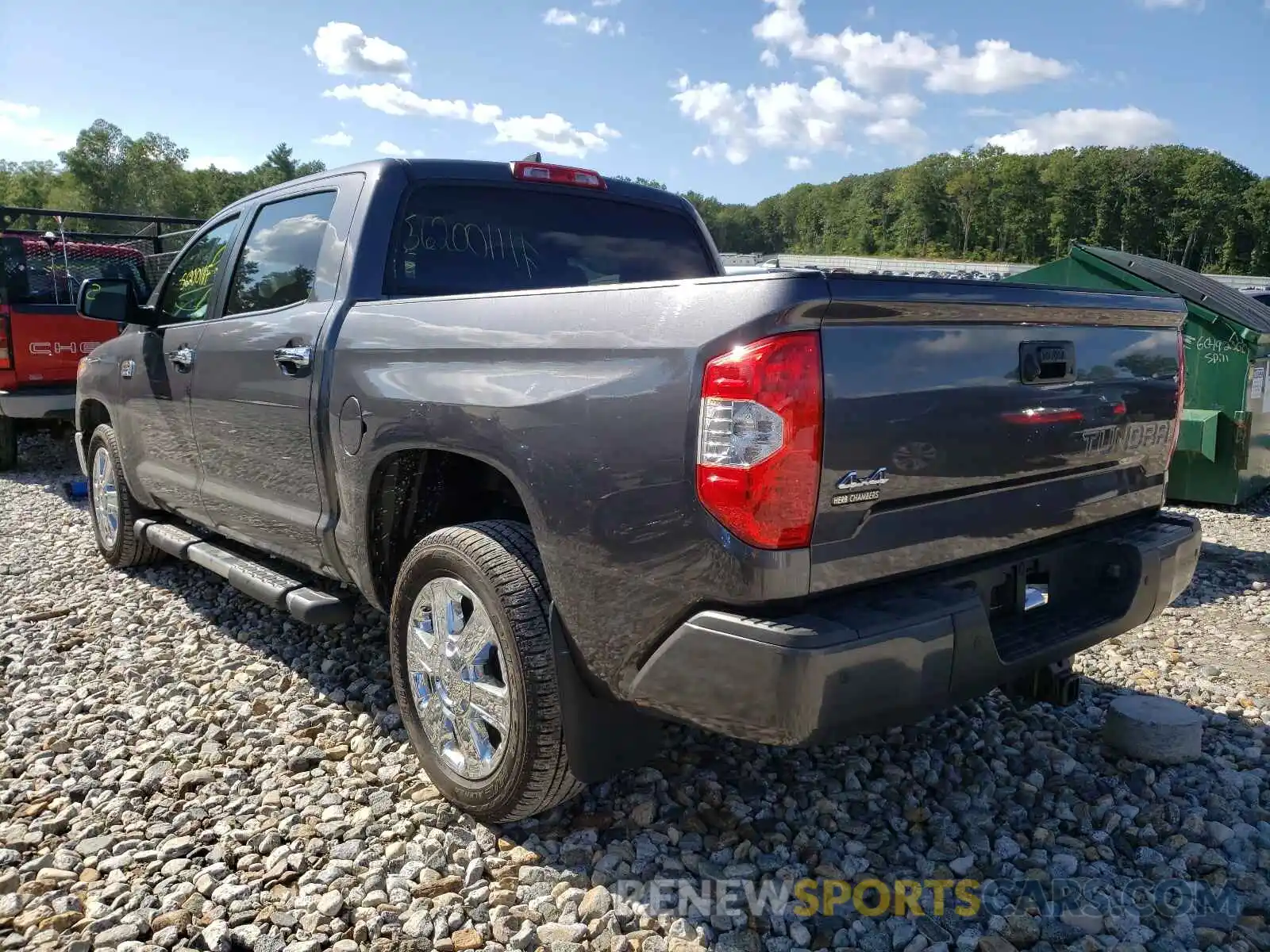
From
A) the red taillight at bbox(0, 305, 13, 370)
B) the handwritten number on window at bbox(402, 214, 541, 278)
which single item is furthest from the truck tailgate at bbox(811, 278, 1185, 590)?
the red taillight at bbox(0, 305, 13, 370)

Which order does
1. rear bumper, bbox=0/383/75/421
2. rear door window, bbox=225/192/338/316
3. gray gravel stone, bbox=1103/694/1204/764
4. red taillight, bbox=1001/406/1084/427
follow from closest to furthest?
red taillight, bbox=1001/406/1084/427, gray gravel stone, bbox=1103/694/1204/764, rear door window, bbox=225/192/338/316, rear bumper, bbox=0/383/75/421

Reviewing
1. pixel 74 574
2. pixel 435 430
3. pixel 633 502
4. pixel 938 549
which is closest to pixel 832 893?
pixel 938 549

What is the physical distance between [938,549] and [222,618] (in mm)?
3618

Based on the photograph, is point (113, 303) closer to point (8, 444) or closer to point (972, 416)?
point (972, 416)

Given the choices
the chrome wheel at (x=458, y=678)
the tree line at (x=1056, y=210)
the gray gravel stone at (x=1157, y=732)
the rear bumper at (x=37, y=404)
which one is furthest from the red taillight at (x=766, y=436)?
the tree line at (x=1056, y=210)

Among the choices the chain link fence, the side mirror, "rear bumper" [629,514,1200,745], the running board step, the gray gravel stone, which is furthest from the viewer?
the chain link fence

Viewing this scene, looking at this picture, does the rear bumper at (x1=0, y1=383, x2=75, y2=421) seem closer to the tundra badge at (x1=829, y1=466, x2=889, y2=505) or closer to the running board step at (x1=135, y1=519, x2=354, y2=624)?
the running board step at (x1=135, y1=519, x2=354, y2=624)

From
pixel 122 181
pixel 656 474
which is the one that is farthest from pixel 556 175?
pixel 122 181

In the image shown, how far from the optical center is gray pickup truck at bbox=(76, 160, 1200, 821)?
1.86m

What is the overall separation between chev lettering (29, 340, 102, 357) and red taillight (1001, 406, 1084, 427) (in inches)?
341

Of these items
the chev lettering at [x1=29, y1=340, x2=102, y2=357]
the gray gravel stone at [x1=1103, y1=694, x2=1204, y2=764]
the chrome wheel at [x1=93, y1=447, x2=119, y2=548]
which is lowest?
the gray gravel stone at [x1=1103, y1=694, x2=1204, y2=764]

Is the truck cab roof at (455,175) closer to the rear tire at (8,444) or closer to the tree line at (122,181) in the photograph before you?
the rear tire at (8,444)

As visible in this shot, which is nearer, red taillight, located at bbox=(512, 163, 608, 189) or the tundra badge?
the tundra badge

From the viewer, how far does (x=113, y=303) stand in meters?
4.19
